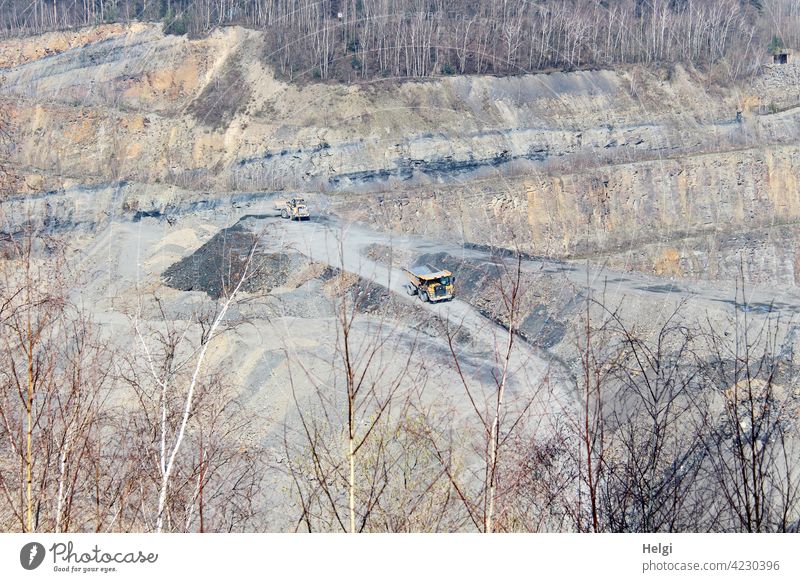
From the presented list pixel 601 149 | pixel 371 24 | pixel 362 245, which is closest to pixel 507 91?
pixel 601 149

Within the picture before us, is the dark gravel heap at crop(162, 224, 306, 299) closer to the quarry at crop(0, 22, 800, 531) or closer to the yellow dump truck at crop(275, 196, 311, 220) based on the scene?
the quarry at crop(0, 22, 800, 531)

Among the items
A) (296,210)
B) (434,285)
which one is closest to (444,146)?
(296,210)

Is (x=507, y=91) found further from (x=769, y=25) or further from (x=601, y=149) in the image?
(x=769, y=25)
